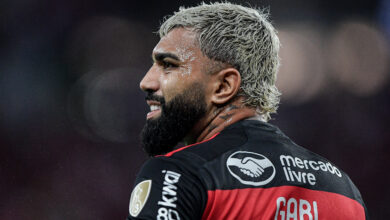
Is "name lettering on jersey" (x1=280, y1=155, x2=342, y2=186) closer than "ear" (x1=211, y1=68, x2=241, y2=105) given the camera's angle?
Yes

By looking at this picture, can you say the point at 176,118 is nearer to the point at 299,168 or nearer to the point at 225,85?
the point at 225,85

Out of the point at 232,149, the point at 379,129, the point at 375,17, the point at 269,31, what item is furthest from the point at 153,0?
the point at 232,149

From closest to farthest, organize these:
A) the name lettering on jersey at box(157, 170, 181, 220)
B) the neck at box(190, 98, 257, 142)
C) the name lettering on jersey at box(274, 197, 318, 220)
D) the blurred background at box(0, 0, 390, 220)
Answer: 1. the name lettering on jersey at box(157, 170, 181, 220)
2. the name lettering on jersey at box(274, 197, 318, 220)
3. the neck at box(190, 98, 257, 142)
4. the blurred background at box(0, 0, 390, 220)

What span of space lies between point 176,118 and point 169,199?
0.37 m

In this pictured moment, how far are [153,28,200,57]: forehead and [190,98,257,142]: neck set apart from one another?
194mm

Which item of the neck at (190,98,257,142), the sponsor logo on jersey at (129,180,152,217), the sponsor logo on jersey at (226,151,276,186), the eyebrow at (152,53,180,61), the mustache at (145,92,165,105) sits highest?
the eyebrow at (152,53,180,61)

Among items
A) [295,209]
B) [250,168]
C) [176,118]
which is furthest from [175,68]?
[295,209]

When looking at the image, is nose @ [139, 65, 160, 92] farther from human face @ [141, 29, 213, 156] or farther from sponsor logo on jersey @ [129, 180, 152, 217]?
sponsor logo on jersey @ [129, 180, 152, 217]

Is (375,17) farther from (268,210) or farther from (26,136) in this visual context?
(268,210)

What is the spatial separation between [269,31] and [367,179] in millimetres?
3686

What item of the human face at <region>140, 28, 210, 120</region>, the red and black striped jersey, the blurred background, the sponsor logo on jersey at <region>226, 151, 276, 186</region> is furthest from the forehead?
the blurred background

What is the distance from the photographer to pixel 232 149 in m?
1.04

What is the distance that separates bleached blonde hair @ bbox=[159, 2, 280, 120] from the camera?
1271 millimetres

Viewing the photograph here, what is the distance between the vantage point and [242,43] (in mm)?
1312
